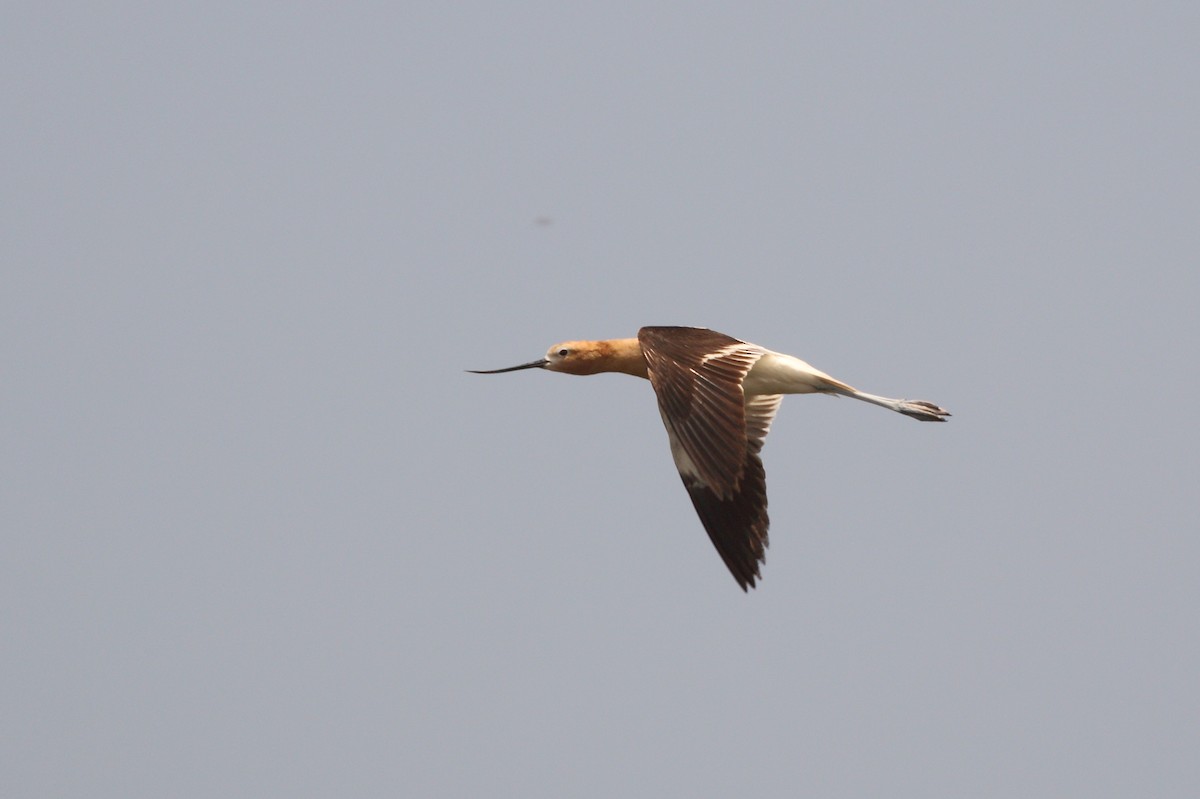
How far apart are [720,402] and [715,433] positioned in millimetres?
347

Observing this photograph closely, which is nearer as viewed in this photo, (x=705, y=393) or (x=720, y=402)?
(x=720, y=402)

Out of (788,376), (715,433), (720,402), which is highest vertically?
(788,376)

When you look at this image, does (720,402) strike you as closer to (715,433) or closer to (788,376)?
(715,433)

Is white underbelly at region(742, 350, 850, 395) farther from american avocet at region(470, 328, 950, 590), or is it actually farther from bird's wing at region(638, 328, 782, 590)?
bird's wing at region(638, 328, 782, 590)

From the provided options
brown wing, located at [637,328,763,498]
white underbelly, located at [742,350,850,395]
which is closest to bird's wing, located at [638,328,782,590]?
brown wing, located at [637,328,763,498]

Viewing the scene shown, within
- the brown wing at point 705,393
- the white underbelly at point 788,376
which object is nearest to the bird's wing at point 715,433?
the brown wing at point 705,393

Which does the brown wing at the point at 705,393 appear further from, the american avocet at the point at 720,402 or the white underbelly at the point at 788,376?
the white underbelly at the point at 788,376

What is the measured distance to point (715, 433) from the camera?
1595cm

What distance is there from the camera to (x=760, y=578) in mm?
17391

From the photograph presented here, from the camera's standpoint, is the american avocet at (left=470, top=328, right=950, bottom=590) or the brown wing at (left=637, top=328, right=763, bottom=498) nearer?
the brown wing at (left=637, top=328, right=763, bottom=498)

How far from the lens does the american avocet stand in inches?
629

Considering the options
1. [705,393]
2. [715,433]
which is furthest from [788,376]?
[715,433]

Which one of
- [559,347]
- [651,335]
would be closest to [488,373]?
[559,347]

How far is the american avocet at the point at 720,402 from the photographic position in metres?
16.0
